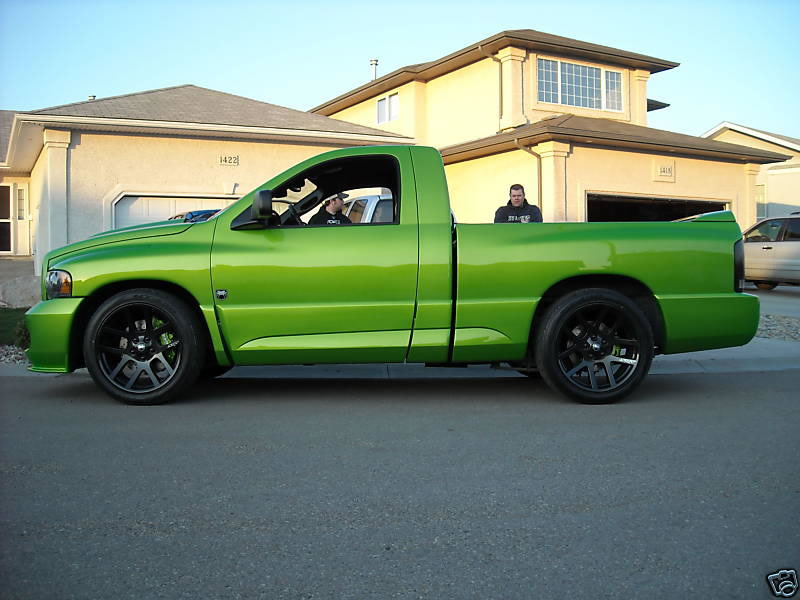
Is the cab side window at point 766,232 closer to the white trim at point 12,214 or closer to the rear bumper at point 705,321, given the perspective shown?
the rear bumper at point 705,321

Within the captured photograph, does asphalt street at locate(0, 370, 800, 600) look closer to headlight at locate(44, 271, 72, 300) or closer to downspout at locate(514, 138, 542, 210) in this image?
headlight at locate(44, 271, 72, 300)

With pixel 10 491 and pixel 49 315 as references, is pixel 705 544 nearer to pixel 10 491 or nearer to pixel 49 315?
pixel 10 491

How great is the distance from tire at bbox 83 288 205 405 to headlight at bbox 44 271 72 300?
308 mm

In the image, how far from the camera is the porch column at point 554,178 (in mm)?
21000

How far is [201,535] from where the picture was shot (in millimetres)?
3490

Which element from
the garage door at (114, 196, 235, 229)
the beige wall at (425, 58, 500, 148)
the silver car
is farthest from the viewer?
the beige wall at (425, 58, 500, 148)

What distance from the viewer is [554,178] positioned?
2100cm

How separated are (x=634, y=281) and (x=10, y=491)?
15.9 ft

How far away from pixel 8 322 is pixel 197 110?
8848mm

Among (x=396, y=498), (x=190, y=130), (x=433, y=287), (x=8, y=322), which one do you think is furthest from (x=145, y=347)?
(x=190, y=130)

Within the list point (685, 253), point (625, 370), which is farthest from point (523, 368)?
point (685, 253)

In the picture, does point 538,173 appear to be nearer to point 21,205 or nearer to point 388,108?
point 388,108

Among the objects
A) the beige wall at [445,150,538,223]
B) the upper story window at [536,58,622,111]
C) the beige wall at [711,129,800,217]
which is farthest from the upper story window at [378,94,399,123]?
the beige wall at [711,129,800,217]

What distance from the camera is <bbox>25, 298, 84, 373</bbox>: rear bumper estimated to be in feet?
21.0
